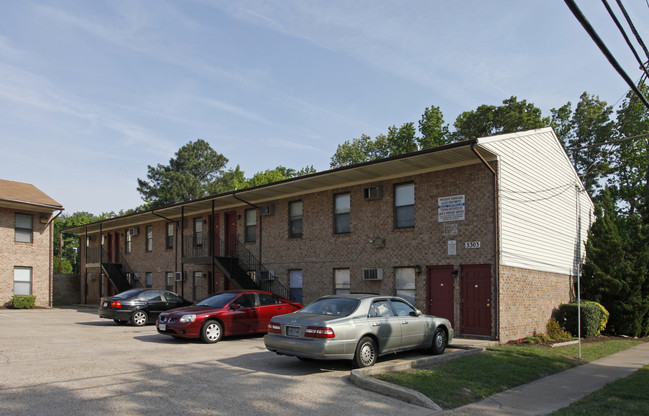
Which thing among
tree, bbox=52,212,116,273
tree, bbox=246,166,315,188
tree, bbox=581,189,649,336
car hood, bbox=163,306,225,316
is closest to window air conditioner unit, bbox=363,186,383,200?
car hood, bbox=163,306,225,316

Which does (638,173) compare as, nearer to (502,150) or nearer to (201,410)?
(502,150)

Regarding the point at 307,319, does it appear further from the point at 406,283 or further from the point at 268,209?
the point at 268,209

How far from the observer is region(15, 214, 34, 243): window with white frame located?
1127 inches

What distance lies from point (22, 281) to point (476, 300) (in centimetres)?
2512

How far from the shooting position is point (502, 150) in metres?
15.0

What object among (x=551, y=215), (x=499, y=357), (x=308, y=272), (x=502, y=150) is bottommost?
(x=499, y=357)

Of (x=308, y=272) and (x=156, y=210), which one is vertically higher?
(x=156, y=210)

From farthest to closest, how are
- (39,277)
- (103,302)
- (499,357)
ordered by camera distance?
(39,277) < (103,302) < (499,357)

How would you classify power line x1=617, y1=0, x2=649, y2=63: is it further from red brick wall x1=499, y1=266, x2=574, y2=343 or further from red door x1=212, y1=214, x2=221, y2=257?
red door x1=212, y1=214, x2=221, y2=257

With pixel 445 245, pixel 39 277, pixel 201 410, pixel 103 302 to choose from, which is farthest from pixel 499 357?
pixel 39 277

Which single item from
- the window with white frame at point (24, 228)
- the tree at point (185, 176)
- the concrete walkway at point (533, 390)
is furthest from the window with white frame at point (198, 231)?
the tree at point (185, 176)

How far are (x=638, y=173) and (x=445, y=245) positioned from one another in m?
25.1

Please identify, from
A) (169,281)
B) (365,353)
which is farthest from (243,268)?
(365,353)

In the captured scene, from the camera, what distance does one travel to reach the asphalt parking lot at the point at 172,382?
672 centimetres
